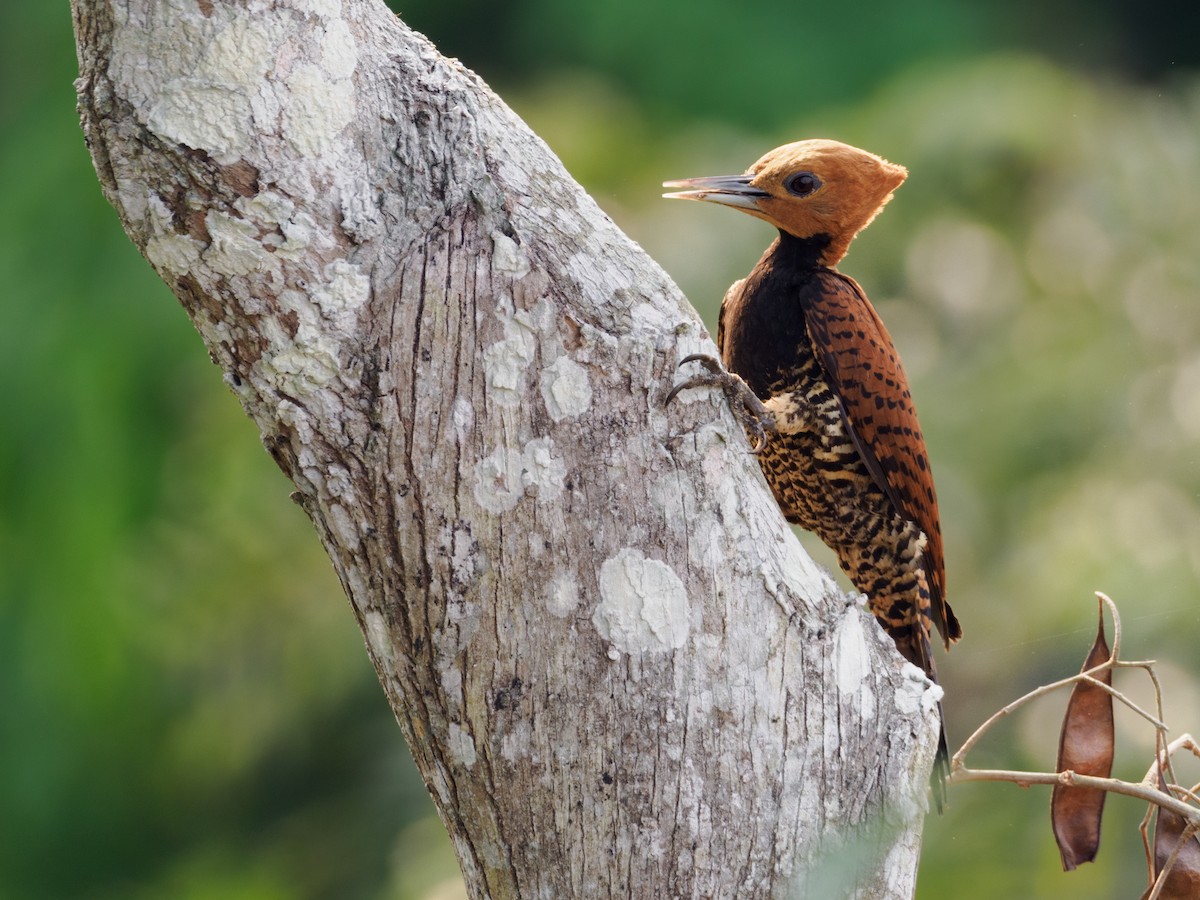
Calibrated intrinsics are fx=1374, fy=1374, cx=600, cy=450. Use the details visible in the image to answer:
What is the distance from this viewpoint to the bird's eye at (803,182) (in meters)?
2.52

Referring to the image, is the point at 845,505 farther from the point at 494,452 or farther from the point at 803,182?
the point at 494,452

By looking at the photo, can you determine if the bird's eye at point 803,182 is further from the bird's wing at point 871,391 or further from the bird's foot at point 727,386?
the bird's foot at point 727,386

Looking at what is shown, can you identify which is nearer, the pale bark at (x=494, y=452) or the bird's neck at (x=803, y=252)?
the pale bark at (x=494, y=452)

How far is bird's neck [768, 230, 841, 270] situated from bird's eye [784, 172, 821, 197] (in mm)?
111

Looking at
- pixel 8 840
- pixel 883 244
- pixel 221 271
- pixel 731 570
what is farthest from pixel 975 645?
pixel 8 840

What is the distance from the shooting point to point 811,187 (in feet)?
8.27

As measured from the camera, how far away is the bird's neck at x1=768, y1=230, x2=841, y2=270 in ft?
8.59

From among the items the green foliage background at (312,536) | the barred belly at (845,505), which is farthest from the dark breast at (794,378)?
the green foliage background at (312,536)

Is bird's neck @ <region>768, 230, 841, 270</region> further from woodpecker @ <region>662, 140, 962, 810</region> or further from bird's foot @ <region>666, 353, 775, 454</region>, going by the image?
bird's foot @ <region>666, 353, 775, 454</region>

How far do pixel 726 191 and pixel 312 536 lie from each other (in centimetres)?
456

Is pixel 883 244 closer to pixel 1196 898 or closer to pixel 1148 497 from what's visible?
pixel 1148 497

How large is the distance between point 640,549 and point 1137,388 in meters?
3.96

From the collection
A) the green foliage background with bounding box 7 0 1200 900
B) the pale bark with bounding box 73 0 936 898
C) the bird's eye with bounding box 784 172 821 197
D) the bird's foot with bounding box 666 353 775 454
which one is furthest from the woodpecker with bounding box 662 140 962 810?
the green foliage background with bounding box 7 0 1200 900

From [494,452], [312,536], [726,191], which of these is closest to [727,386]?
[494,452]
